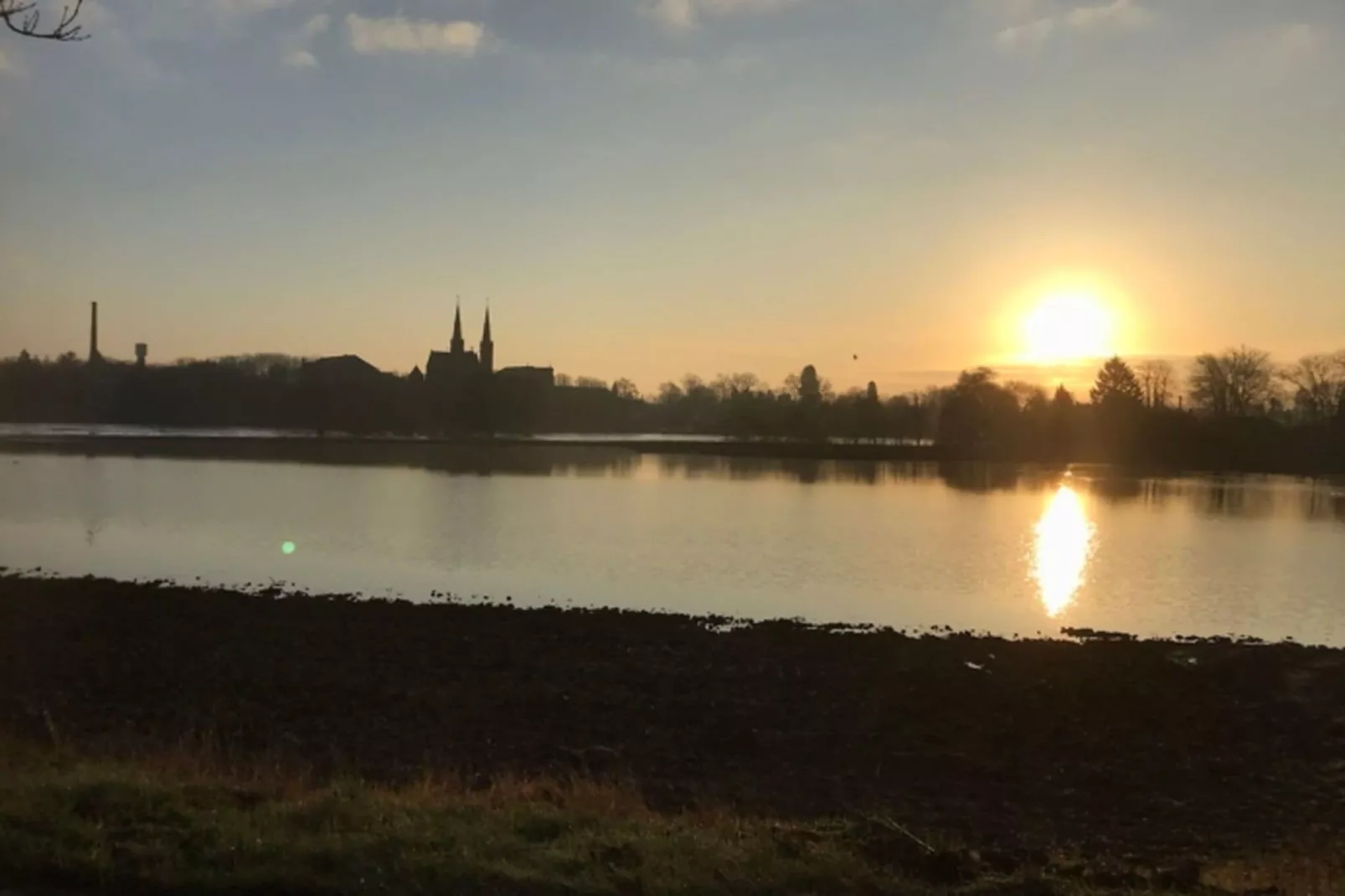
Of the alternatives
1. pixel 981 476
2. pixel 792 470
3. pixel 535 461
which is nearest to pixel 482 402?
pixel 535 461

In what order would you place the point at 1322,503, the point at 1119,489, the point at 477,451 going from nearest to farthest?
the point at 1322,503 → the point at 1119,489 → the point at 477,451

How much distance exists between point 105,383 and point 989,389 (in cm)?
9337

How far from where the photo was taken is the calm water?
22.8 meters

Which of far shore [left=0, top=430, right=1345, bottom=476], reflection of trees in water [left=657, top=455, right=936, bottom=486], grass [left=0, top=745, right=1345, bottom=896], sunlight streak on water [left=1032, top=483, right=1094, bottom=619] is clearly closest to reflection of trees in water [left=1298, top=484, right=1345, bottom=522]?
sunlight streak on water [left=1032, top=483, right=1094, bottom=619]

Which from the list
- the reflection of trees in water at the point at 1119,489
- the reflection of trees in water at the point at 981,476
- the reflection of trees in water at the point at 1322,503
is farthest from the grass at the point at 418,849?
the reflection of trees in water at the point at 981,476

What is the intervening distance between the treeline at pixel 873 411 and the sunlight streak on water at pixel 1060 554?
149 ft

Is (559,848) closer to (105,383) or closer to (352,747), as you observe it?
(352,747)

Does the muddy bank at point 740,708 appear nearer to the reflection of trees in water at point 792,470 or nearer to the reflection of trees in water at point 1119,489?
the reflection of trees in water at point 1119,489

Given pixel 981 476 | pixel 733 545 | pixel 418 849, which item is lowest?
pixel 733 545

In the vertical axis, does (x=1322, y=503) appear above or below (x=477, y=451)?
below

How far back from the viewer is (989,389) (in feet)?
314

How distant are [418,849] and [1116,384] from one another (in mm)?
101939

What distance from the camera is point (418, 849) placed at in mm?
5168

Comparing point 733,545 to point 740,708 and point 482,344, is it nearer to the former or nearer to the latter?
point 740,708
